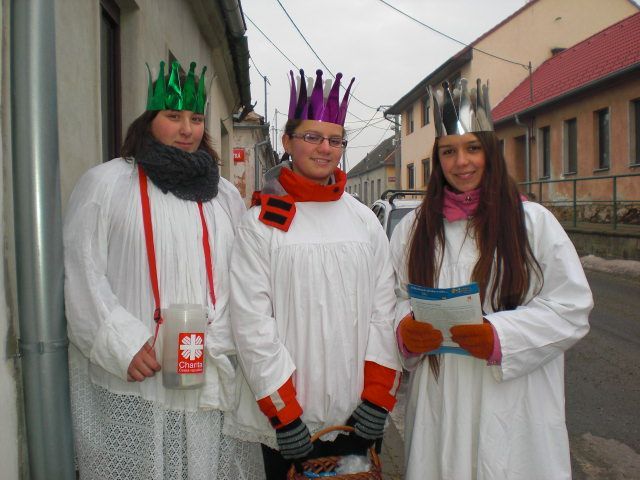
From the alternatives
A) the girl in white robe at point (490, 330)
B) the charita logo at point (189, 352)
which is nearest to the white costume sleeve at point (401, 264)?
the girl in white robe at point (490, 330)

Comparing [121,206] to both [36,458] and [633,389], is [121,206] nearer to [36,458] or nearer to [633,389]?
[36,458]

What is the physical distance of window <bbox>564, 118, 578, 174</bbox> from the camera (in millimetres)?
19484

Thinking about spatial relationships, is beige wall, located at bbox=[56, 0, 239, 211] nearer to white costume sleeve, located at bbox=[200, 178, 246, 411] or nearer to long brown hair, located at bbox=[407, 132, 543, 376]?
white costume sleeve, located at bbox=[200, 178, 246, 411]

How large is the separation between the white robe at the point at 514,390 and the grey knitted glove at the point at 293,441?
45cm

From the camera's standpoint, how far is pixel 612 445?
167 inches

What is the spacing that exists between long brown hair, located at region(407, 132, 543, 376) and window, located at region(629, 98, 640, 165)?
15755 millimetres

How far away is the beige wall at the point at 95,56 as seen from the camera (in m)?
3.08

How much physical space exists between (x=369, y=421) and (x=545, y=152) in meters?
20.8

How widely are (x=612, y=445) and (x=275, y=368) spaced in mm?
3089

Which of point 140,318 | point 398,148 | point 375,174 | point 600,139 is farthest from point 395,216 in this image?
point 375,174

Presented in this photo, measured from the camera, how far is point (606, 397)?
5.14 meters

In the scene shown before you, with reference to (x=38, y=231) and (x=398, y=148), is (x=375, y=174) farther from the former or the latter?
(x=38, y=231)

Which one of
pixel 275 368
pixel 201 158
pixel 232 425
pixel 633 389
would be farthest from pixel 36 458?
pixel 633 389

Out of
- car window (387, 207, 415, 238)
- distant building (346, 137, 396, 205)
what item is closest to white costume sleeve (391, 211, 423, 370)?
car window (387, 207, 415, 238)
